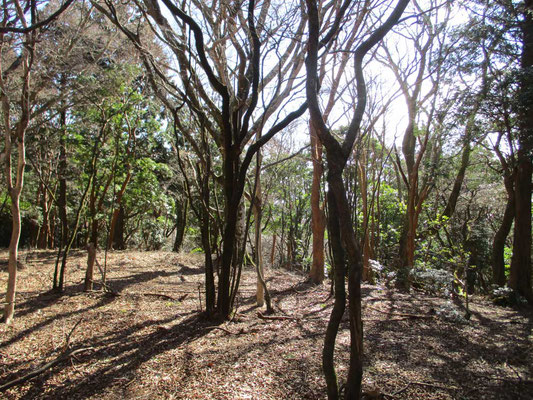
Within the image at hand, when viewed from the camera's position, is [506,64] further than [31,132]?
No

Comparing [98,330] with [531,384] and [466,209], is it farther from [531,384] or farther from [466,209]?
[466,209]

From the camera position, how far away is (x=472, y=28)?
18.1 ft

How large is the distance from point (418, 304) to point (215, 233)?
3609mm

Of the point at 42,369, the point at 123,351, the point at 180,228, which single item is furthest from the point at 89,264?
the point at 180,228

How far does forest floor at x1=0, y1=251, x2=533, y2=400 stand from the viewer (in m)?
2.74

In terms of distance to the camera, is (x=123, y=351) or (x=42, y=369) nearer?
(x=42, y=369)

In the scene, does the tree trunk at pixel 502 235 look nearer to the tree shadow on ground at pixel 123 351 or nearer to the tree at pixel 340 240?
the tree at pixel 340 240

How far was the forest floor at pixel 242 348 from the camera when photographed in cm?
274

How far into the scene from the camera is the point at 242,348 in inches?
139

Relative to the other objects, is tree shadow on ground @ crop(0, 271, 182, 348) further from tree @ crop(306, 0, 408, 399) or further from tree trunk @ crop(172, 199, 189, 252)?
tree trunk @ crop(172, 199, 189, 252)

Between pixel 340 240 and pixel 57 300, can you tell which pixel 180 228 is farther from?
pixel 340 240

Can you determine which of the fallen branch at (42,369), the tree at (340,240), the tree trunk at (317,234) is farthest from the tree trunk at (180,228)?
the tree at (340,240)

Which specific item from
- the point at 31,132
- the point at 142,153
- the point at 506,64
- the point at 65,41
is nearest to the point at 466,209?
the point at 506,64

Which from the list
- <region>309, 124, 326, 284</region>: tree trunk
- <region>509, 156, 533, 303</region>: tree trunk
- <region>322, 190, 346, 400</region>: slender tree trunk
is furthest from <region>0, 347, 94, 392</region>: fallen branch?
<region>509, 156, 533, 303</region>: tree trunk
